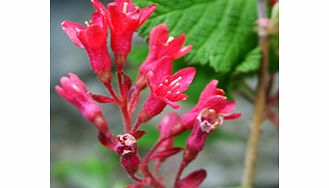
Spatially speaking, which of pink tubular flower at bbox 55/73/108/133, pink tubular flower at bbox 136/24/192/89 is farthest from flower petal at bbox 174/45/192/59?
pink tubular flower at bbox 55/73/108/133

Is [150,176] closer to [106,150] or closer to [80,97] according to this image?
[80,97]

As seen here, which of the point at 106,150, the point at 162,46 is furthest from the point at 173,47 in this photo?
the point at 106,150

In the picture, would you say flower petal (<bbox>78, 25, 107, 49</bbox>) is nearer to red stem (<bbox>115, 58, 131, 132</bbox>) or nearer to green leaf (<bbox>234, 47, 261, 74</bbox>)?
red stem (<bbox>115, 58, 131, 132</bbox>)
